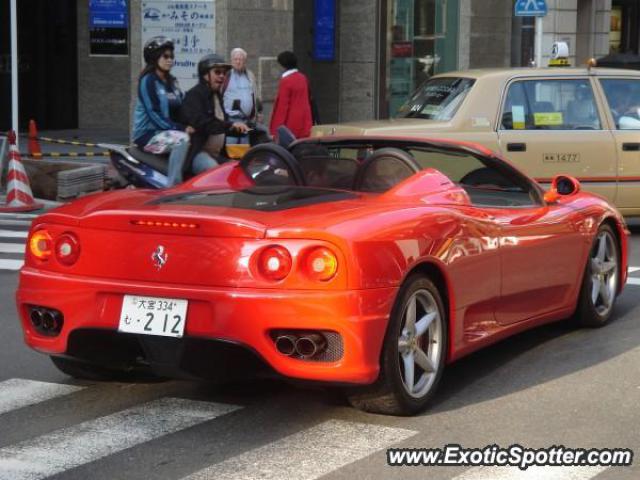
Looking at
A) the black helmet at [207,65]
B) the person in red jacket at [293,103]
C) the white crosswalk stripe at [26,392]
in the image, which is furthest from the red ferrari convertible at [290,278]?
the person in red jacket at [293,103]

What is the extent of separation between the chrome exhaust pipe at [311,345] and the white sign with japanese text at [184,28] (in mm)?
15239

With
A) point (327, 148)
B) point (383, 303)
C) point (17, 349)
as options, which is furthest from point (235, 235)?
point (17, 349)

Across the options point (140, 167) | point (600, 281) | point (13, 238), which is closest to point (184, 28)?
point (13, 238)

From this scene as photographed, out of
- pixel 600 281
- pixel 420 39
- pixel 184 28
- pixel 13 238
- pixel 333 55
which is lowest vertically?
pixel 13 238

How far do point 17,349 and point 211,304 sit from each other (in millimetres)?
2307

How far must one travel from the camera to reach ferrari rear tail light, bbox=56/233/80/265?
629 centimetres

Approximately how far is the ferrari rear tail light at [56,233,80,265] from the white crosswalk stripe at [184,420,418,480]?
1.26 meters

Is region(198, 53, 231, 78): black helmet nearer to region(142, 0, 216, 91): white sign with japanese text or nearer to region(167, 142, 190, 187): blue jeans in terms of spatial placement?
region(167, 142, 190, 187): blue jeans

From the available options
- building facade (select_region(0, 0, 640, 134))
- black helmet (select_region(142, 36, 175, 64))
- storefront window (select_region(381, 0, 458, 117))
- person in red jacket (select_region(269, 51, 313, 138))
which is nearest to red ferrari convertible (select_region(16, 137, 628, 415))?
black helmet (select_region(142, 36, 175, 64))

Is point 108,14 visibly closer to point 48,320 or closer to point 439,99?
point 439,99

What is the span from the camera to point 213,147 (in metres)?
12.7

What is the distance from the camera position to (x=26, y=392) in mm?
6770

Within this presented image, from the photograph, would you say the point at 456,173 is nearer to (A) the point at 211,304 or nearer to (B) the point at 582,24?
(A) the point at 211,304

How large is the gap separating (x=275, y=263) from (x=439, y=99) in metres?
7.78
